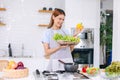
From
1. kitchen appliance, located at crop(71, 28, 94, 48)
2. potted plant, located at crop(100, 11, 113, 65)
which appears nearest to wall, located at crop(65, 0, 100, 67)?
kitchen appliance, located at crop(71, 28, 94, 48)

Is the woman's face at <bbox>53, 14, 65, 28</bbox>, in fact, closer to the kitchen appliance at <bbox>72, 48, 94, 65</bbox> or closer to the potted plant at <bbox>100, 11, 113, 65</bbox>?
the kitchen appliance at <bbox>72, 48, 94, 65</bbox>

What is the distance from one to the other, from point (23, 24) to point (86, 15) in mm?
1391

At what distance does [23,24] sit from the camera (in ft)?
16.1

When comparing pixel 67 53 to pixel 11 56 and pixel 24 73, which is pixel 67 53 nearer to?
pixel 24 73

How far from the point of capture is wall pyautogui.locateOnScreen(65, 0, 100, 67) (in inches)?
178

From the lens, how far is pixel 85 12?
4.59m

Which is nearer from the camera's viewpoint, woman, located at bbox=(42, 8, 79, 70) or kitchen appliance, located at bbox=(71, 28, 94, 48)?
woman, located at bbox=(42, 8, 79, 70)

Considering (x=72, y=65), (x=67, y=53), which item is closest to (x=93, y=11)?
(x=67, y=53)

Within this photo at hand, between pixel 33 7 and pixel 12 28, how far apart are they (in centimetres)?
65

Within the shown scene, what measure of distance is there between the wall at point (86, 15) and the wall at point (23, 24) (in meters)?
0.53

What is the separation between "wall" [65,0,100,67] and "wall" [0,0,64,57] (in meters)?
0.53

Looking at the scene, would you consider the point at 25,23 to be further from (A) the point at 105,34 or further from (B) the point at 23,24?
(A) the point at 105,34

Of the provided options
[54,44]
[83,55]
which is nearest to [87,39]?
[83,55]

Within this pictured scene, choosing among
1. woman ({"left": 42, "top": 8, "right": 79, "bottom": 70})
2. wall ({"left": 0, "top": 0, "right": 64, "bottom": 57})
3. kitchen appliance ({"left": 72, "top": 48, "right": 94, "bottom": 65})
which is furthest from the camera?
wall ({"left": 0, "top": 0, "right": 64, "bottom": 57})
